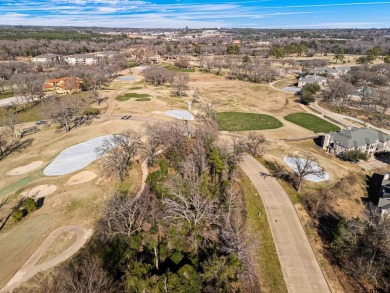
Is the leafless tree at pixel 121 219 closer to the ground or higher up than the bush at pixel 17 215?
higher up

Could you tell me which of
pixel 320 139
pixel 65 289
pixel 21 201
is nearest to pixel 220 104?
pixel 320 139

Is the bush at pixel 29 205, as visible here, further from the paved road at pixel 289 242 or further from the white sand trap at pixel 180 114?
the white sand trap at pixel 180 114

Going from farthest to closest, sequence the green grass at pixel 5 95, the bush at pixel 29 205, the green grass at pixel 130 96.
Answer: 1. the green grass at pixel 5 95
2. the green grass at pixel 130 96
3. the bush at pixel 29 205

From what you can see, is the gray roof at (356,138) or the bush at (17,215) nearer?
the bush at (17,215)

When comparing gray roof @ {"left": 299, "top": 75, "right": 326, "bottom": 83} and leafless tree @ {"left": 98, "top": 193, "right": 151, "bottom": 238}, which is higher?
gray roof @ {"left": 299, "top": 75, "right": 326, "bottom": 83}

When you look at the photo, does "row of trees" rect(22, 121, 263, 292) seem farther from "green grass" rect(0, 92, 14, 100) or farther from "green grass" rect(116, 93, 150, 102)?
Result: "green grass" rect(0, 92, 14, 100)

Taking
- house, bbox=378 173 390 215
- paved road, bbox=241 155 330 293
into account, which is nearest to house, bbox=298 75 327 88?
house, bbox=378 173 390 215

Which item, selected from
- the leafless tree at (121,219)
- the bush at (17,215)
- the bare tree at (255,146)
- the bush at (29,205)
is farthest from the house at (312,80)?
the bush at (17,215)
